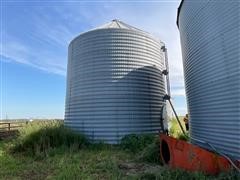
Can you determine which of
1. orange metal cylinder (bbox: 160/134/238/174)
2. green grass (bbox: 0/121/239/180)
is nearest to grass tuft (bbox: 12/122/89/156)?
green grass (bbox: 0/121/239/180)

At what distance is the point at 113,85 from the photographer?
1000cm

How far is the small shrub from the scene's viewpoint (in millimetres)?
8828

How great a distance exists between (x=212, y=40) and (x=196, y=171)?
3055mm

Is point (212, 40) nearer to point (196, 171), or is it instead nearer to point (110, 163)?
point (196, 171)

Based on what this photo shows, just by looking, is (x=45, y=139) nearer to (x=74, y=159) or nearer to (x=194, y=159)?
(x=74, y=159)

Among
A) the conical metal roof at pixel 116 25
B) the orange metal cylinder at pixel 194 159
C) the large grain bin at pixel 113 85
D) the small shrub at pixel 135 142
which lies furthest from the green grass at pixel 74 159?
the conical metal roof at pixel 116 25

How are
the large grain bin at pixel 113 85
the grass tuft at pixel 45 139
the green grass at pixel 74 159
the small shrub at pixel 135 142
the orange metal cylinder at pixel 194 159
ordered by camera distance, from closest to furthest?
1. the orange metal cylinder at pixel 194 159
2. the green grass at pixel 74 159
3. the grass tuft at pixel 45 139
4. the small shrub at pixel 135 142
5. the large grain bin at pixel 113 85

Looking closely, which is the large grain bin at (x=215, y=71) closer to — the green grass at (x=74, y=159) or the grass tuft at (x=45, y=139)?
the green grass at (x=74, y=159)

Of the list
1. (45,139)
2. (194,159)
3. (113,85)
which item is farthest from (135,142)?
(194,159)

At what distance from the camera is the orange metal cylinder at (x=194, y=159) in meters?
5.10

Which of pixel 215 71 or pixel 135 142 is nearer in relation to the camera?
pixel 215 71

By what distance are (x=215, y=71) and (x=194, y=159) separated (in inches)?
82.0

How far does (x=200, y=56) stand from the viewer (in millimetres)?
7004

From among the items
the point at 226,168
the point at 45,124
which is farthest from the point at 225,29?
the point at 45,124
